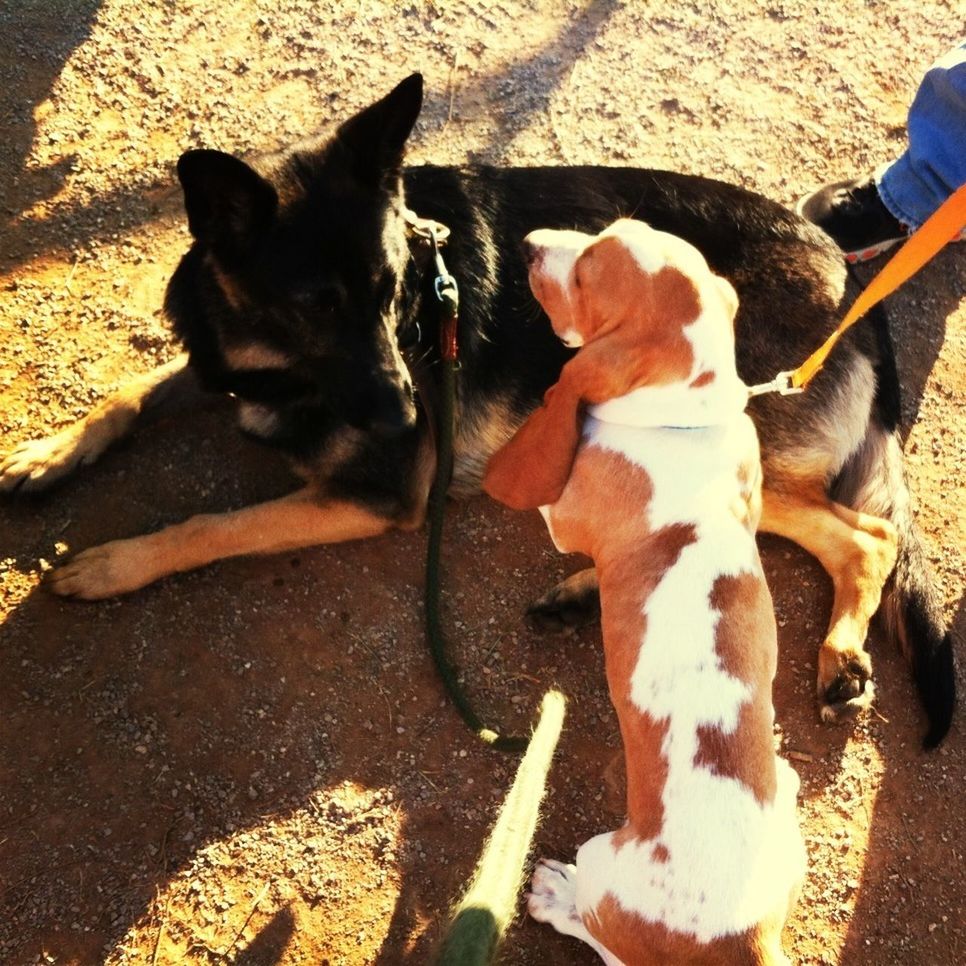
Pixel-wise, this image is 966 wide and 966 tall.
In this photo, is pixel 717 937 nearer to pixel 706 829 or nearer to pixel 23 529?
pixel 706 829

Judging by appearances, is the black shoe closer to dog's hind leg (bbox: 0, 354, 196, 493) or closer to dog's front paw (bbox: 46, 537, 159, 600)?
dog's hind leg (bbox: 0, 354, 196, 493)

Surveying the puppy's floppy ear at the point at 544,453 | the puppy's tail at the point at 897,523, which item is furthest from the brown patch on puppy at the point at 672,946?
the puppy's tail at the point at 897,523

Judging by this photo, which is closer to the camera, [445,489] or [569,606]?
[445,489]

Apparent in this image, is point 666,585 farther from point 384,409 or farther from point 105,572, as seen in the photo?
point 105,572

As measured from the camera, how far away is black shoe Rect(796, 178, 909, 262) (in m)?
4.39

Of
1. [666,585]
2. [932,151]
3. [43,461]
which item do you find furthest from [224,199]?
[932,151]

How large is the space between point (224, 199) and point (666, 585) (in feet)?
5.90

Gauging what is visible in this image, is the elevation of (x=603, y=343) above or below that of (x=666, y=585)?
above

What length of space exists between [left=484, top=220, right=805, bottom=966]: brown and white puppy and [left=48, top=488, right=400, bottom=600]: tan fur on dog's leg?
783 millimetres

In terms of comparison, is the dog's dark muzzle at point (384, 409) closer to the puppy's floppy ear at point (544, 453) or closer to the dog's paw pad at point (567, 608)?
the puppy's floppy ear at point (544, 453)

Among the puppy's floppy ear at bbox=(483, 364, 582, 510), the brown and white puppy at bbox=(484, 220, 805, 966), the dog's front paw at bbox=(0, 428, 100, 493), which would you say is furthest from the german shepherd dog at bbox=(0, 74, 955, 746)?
the brown and white puppy at bbox=(484, 220, 805, 966)

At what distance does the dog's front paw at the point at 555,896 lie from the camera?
2.89 metres

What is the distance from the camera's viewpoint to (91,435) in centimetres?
335

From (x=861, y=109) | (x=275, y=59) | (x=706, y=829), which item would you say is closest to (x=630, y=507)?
(x=706, y=829)
